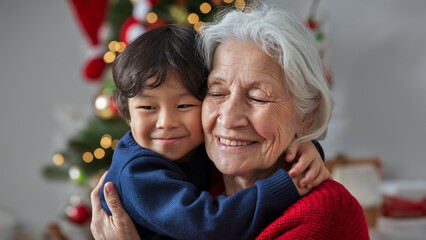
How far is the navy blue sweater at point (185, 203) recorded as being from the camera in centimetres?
113

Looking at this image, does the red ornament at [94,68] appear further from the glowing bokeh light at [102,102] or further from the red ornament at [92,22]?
the glowing bokeh light at [102,102]

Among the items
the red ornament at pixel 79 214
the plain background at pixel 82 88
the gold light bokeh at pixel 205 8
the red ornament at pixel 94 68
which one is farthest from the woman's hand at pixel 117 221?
the plain background at pixel 82 88

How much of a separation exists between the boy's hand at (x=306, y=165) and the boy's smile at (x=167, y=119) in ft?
0.88

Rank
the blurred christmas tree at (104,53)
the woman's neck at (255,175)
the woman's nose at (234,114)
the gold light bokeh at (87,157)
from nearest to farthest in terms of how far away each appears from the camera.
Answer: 1. the woman's nose at (234,114)
2. the woman's neck at (255,175)
3. the blurred christmas tree at (104,53)
4. the gold light bokeh at (87,157)

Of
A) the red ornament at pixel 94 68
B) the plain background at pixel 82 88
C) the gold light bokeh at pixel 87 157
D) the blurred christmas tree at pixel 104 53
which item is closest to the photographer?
the blurred christmas tree at pixel 104 53

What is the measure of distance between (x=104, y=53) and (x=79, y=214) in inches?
46.8

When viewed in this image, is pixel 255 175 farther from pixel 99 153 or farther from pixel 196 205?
pixel 99 153

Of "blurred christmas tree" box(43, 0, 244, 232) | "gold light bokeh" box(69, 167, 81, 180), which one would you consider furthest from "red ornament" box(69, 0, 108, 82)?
"gold light bokeh" box(69, 167, 81, 180)

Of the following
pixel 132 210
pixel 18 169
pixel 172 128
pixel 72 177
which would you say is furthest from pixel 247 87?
pixel 18 169

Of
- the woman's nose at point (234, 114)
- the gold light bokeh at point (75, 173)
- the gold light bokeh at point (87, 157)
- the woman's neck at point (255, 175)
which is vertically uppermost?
the woman's nose at point (234, 114)

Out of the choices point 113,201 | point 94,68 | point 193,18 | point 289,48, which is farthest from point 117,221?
point 94,68

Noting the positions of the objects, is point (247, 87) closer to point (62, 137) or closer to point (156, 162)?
point (156, 162)

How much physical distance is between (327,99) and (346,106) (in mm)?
3562

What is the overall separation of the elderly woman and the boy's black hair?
1.5 inches
